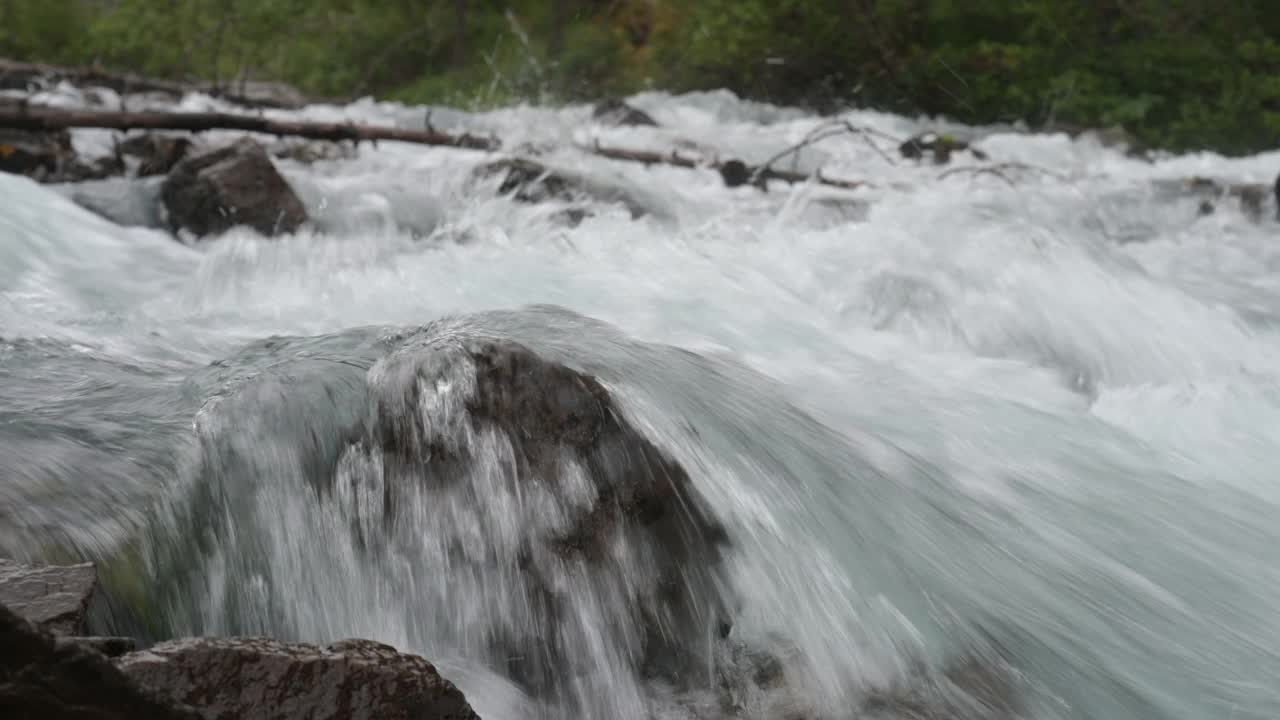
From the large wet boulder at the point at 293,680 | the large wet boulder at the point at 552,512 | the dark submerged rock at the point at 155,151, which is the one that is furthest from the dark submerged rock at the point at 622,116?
the large wet boulder at the point at 293,680

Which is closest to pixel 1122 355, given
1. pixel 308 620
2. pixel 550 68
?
pixel 308 620

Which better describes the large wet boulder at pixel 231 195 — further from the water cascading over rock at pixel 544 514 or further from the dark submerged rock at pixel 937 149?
the dark submerged rock at pixel 937 149

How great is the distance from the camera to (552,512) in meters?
1.99

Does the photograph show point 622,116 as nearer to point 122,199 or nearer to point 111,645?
point 122,199

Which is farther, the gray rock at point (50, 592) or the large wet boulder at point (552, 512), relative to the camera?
the large wet boulder at point (552, 512)

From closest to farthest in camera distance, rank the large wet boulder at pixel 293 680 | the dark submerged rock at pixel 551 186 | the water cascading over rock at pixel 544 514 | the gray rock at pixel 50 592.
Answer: the large wet boulder at pixel 293 680 < the gray rock at pixel 50 592 < the water cascading over rock at pixel 544 514 < the dark submerged rock at pixel 551 186

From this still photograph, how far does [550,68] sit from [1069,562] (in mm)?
19413

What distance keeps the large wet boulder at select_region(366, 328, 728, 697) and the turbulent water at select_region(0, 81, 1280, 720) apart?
0.01 metres

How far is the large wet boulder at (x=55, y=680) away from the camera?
108 cm

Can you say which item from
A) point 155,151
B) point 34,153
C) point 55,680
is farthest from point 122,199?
point 55,680

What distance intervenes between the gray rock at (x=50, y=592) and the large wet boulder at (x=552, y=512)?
606 mm

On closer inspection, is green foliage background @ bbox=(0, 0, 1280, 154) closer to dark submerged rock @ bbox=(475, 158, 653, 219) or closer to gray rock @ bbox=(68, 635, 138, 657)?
dark submerged rock @ bbox=(475, 158, 653, 219)

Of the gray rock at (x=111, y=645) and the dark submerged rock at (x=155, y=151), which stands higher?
the dark submerged rock at (x=155, y=151)

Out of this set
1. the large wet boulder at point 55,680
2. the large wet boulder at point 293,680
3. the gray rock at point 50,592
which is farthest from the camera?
the gray rock at point 50,592
